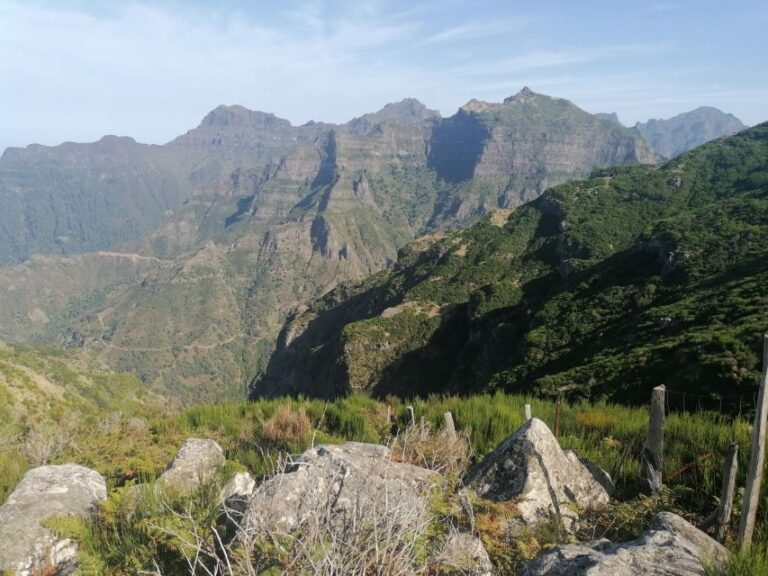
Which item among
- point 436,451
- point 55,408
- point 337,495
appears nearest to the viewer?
point 337,495

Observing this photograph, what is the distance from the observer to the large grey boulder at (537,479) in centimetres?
451

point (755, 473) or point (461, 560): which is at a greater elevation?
point (755, 473)

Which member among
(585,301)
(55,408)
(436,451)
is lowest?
(55,408)

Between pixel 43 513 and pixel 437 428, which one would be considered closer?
pixel 43 513

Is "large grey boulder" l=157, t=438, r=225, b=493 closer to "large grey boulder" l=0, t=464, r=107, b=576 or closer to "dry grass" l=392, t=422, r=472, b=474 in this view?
"large grey boulder" l=0, t=464, r=107, b=576

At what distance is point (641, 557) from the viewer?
120 inches

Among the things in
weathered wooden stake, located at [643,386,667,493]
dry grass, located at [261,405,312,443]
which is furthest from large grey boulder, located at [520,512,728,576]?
dry grass, located at [261,405,312,443]

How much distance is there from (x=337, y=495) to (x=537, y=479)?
210 centimetres

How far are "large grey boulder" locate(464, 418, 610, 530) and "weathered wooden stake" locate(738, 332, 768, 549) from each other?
52.8 inches

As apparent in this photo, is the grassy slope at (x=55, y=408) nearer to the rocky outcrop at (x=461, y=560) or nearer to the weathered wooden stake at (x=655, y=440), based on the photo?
the rocky outcrop at (x=461, y=560)

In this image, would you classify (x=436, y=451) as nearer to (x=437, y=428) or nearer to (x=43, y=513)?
(x=437, y=428)

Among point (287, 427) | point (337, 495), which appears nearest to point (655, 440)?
point (337, 495)

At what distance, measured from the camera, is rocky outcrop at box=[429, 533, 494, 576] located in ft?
10.7

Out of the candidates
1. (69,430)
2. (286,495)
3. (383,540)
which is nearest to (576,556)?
(383,540)
